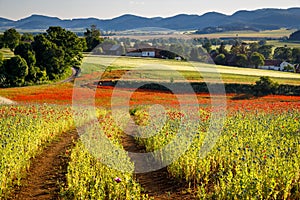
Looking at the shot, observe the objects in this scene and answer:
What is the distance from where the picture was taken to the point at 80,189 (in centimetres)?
894

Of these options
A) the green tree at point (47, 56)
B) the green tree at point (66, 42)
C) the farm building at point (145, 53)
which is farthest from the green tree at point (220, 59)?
the green tree at point (47, 56)

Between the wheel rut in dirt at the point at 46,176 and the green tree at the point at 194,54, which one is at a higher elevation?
the wheel rut in dirt at the point at 46,176

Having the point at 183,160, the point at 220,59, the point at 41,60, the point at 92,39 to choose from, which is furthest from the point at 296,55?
the point at 183,160

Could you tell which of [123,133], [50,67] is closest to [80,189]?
[123,133]

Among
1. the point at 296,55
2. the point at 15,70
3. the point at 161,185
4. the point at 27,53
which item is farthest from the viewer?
the point at 296,55

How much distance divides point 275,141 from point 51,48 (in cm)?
5087

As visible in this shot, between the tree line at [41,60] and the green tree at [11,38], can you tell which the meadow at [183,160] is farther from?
the green tree at [11,38]

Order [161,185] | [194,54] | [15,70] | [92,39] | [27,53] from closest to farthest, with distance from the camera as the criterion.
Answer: [161,185]
[15,70]
[27,53]
[194,54]
[92,39]

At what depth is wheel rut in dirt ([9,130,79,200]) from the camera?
10219mm

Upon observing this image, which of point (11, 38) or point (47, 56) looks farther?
point (11, 38)

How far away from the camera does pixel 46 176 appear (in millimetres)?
11797

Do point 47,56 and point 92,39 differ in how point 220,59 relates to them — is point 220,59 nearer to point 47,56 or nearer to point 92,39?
point 92,39

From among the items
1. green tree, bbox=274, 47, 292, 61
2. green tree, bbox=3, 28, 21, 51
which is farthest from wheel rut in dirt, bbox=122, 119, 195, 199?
green tree, bbox=274, 47, 292, 61

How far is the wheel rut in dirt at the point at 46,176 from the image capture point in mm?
10219
